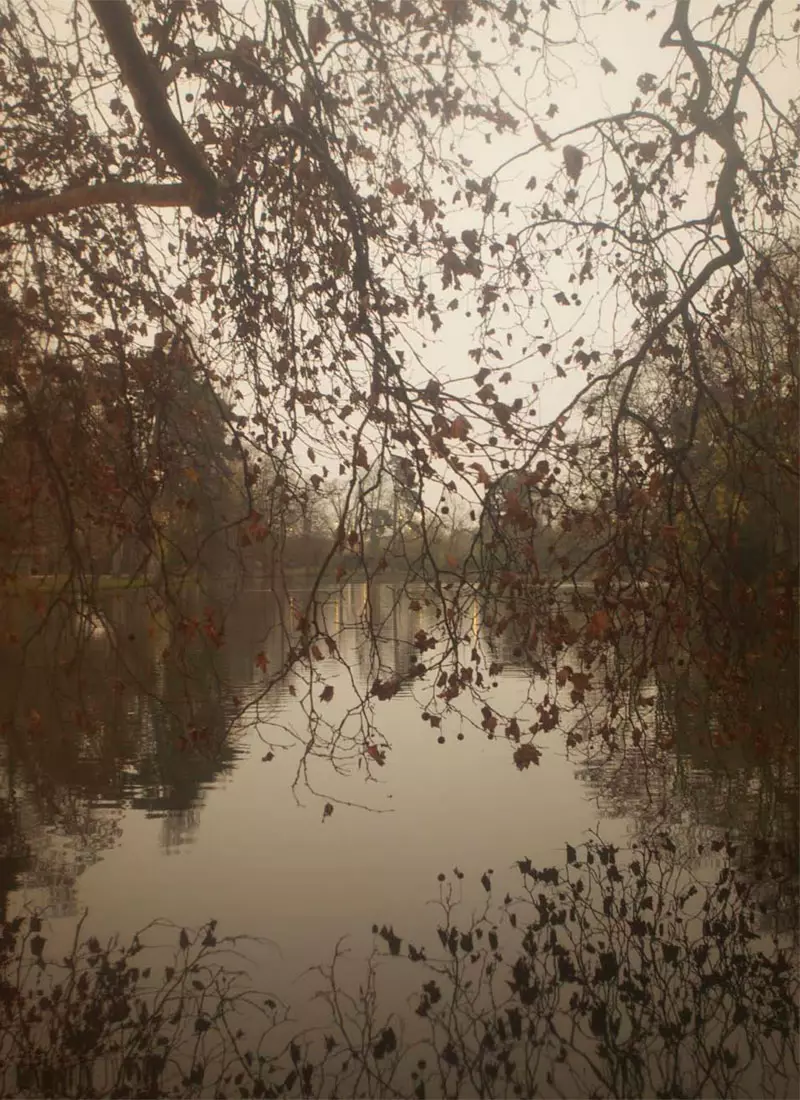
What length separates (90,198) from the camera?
5.40 meters

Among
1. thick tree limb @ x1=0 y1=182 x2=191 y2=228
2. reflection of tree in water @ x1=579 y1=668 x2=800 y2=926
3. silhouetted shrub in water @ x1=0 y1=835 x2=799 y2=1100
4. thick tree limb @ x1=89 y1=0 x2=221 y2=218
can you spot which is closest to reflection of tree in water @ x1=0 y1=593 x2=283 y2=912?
silhouetted shrub in water @ x1=0 y1=835 x2=799 y2=1100

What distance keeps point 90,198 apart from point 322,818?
A: 17.1 ft

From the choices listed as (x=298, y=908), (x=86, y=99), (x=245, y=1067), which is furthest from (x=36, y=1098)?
(x=86, y=99)

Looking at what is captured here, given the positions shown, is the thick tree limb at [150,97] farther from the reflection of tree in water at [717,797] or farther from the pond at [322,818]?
the reflection of tree in water at [717,797]

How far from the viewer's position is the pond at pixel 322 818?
18.4 feet

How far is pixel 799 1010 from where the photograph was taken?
514cm

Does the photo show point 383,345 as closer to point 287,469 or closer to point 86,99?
point 287,469

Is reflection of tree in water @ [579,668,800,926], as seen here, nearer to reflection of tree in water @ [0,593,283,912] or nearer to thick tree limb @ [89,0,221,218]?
reflection of tree in water @ [0,593,283,912]

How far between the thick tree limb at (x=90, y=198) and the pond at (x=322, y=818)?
2238mm

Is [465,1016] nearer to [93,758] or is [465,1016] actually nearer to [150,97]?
[150,97]

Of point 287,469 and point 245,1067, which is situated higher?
point 287,469

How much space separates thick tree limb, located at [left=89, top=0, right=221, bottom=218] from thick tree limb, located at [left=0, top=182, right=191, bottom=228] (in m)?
0.12

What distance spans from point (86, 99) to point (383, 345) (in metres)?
3.09

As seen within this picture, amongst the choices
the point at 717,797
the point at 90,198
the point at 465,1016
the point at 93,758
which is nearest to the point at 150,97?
the point at 90,198
